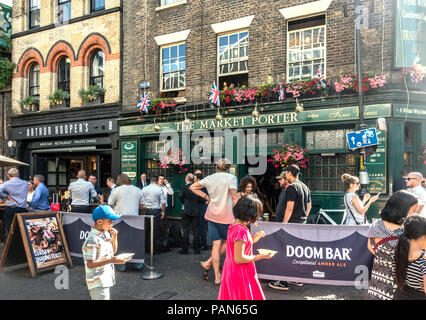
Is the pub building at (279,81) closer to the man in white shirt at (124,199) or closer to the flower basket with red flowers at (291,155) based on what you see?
the flower basket with red flowers at (291,155)

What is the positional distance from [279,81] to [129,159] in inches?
252

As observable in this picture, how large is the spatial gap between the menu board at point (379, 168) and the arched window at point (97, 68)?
10.6 meters

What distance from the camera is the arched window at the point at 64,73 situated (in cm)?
1454

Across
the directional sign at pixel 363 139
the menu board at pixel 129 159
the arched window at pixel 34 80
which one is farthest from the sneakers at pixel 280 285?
the arched window at pixel 34 80

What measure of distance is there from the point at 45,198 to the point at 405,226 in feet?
25.4

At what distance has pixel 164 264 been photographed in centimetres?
672

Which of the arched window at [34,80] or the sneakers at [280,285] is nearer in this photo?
the sneakers at [280,285]

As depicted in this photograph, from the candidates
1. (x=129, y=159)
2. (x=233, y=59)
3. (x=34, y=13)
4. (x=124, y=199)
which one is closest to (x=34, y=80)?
(x=34, y=13)

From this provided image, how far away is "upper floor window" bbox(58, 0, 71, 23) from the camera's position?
14.4 m

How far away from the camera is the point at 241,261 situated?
2969 millimetres

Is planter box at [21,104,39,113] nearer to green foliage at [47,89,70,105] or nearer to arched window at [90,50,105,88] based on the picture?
green foliage at [47,89,70,105]

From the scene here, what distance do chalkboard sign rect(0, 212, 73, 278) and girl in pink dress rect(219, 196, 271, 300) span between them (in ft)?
14.6

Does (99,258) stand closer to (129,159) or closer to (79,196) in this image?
(79,196)
